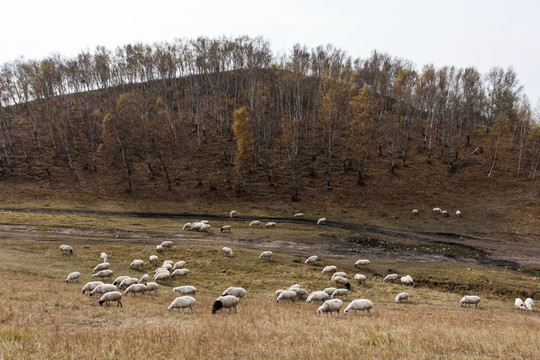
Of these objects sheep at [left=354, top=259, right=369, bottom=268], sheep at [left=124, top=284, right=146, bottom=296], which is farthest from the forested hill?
sheep at [left=124, top=284, right=146, bottom=296]

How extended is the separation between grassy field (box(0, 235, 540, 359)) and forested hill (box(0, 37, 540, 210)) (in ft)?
119

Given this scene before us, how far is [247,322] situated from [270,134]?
72017mm

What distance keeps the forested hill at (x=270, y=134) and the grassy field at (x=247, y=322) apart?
36.4m

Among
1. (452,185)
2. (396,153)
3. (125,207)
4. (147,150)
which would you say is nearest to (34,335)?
(125,207)

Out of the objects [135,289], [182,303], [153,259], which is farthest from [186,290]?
[153,259]

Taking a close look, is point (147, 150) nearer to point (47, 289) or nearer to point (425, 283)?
point (47, 289)

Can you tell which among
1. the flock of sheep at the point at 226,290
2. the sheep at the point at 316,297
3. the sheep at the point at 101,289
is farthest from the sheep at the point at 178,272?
the sheep at the point at 316,297

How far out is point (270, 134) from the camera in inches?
3258

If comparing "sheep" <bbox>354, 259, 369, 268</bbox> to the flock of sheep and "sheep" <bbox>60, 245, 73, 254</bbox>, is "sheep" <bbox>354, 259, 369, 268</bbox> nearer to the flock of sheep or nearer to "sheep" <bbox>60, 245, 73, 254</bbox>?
the flock of sheep

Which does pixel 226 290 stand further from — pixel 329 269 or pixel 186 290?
pixel 329 269

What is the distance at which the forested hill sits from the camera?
220 ft

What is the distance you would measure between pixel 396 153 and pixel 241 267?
65.0 m

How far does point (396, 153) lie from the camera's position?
265 feet

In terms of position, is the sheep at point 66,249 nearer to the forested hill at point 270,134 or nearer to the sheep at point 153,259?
the sheep at point 153,259
